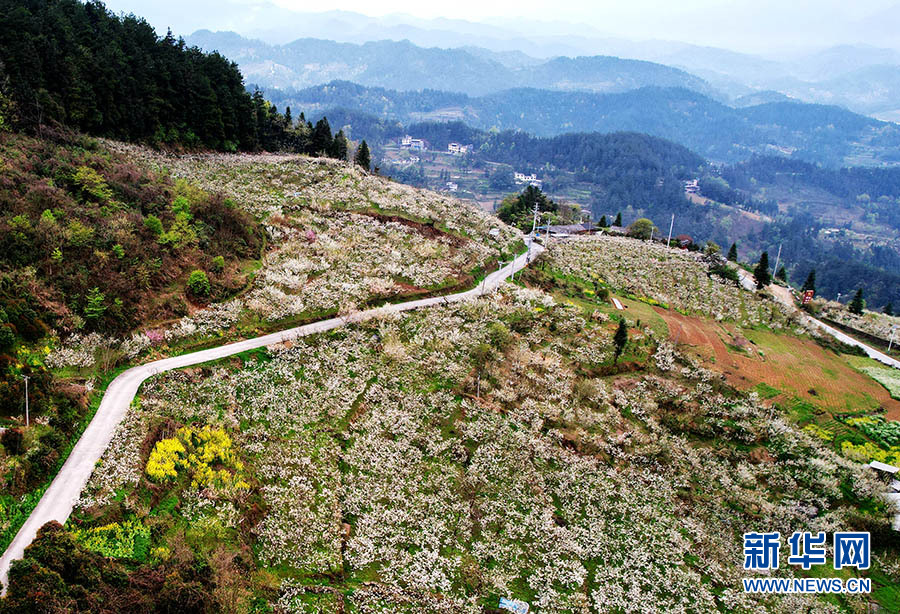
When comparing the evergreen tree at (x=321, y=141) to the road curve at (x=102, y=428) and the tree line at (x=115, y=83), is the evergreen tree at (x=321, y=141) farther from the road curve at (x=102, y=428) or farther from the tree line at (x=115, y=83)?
the road curve at (x=102, y=428)

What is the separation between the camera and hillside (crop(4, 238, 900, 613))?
22094 mm

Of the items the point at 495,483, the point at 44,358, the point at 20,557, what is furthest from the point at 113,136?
the point at 495,483

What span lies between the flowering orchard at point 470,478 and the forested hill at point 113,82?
125 ft

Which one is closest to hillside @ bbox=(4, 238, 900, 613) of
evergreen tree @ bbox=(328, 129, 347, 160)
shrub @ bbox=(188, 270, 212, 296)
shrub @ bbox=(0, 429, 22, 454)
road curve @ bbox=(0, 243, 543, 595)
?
road curve @ bbox=(0, 243, 543, 595)

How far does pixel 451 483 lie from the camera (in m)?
29.3

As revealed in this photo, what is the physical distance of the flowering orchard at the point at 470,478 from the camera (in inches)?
930

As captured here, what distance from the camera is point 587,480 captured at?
31297 mm

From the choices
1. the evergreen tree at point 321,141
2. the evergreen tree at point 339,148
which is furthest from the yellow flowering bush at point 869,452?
the evergreen tree at point 321,141

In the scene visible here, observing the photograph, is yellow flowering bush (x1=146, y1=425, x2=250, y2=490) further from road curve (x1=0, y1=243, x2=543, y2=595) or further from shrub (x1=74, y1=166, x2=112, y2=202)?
shrub (x1=74, y1=166, x2=112, y2=202)

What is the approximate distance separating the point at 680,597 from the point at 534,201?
85.4 metres

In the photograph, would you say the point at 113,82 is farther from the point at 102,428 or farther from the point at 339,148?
the point at 102,428

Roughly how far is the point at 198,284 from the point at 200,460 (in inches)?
633

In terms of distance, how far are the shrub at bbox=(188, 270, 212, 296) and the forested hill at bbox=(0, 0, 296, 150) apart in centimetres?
2479

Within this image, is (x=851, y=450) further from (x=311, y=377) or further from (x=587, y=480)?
(x=311, y=377)
